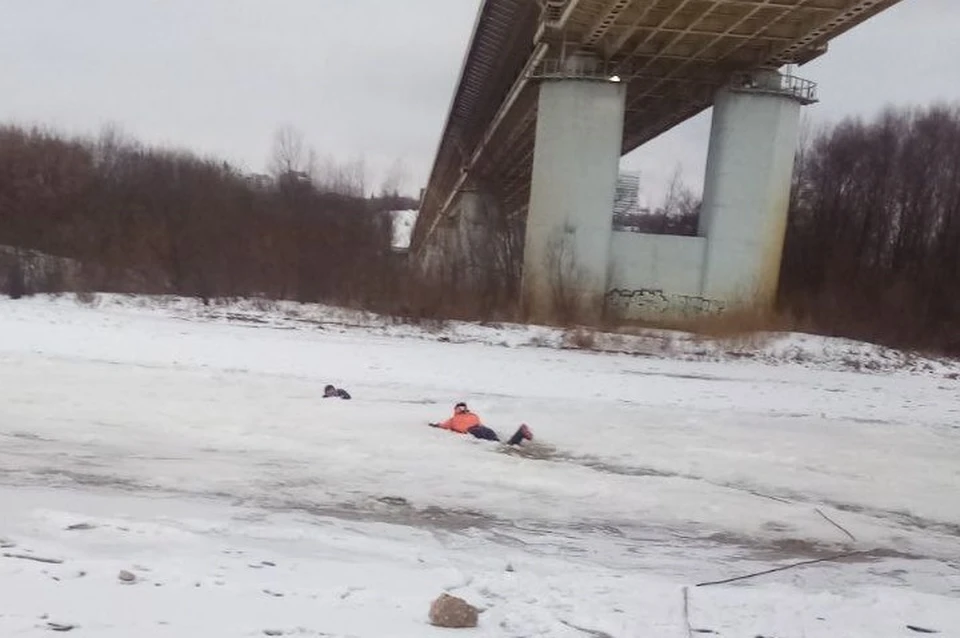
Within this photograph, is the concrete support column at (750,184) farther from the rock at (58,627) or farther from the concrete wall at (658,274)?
the rock at (58,627)

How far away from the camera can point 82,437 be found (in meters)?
8.67

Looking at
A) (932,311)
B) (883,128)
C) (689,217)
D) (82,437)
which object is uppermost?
(883,128)

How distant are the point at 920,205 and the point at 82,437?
47.7 meters

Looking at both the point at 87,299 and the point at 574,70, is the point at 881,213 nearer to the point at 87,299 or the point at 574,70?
the point at 574,70

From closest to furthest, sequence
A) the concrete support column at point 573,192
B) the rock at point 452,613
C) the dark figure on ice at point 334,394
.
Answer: the rock at point 452,613 < the dark figure on ice at point 334,394 < the concrete support column at point 573,192

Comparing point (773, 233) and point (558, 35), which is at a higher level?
point (558, 35)

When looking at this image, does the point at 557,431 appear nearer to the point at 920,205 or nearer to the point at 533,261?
the point at 533,261

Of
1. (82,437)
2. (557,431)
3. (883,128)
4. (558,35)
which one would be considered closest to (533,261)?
(558,35)

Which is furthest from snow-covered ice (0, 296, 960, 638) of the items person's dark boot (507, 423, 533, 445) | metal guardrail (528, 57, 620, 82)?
metal guardrail (528, 57, 620, 82)

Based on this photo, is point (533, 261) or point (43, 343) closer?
point (43, 343)

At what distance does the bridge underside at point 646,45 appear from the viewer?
90.1 feet

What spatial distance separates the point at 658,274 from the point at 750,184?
484 centimetres

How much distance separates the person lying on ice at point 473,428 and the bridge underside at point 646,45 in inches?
791

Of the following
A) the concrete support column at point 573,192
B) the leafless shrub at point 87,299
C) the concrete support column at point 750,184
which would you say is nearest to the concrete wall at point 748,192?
the concrete support column at point 750,184
